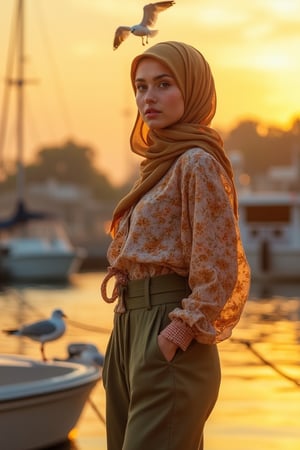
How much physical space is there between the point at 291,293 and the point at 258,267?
555 cm

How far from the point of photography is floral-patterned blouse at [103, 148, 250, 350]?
3.99 m

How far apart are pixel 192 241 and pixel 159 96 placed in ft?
1.55

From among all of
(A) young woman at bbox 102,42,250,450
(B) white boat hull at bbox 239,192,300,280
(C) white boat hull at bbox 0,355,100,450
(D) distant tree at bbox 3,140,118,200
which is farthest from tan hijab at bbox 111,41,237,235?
(D) distant tree at bbox 3,140,118,200

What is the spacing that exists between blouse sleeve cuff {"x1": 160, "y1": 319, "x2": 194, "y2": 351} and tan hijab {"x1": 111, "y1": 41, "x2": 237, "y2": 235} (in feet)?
1.52

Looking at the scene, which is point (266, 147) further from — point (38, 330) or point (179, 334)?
point (179, 334)

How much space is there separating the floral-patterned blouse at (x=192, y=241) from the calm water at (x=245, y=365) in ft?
11.5

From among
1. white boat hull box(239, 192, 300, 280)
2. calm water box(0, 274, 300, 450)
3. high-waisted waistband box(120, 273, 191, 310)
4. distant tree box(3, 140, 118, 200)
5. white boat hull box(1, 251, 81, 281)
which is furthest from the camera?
distant tree box(3, 140, 118, 200)

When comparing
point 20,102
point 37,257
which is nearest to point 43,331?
point 37,257

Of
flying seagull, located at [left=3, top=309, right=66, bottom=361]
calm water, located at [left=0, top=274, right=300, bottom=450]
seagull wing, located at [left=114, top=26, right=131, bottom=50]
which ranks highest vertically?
seagull wing, located at [left=114, top=26, right=131, bottom=50]

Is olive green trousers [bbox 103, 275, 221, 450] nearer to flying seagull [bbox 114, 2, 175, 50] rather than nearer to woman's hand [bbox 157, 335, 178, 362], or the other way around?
woman's hand [bbox 157, 335, 178, 362]

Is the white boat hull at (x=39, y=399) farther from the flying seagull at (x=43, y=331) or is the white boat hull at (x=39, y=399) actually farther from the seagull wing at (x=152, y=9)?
the seagull wing at (x=152, y=9)

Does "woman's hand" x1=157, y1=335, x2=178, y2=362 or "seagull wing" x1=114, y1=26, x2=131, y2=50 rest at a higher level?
"seagull wing" x1=114, y1=26, x2=131, y2=50

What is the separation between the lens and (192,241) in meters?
4.05

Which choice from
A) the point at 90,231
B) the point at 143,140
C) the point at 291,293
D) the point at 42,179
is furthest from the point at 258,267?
the point at 42,179
